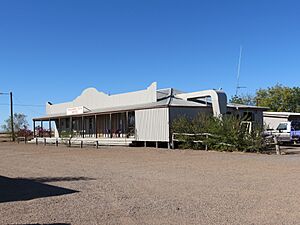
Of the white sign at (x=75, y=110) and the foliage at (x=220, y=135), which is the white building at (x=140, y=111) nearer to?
the white sign at (x=75, y=110)

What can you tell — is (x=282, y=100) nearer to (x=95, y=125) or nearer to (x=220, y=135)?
(x=95, y=125)

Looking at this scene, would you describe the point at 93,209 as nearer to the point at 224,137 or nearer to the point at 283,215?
the point at 283,215

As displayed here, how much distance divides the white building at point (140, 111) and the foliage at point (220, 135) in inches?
79.1

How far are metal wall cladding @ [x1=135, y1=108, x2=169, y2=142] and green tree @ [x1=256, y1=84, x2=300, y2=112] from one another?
144 ft

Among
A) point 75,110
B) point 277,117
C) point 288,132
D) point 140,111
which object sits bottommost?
point 288,132

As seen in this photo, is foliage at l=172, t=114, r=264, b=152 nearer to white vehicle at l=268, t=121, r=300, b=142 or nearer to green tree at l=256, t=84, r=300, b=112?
white vehicle at l=268, t=121, r=300, b=142

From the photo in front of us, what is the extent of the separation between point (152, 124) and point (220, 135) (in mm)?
7174

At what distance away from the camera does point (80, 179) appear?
13141mm

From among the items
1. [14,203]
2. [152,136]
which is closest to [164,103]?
[152,136]

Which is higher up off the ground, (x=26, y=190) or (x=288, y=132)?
(x=288, y=132)

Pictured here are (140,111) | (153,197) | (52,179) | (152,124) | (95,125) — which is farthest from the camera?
(95,125)

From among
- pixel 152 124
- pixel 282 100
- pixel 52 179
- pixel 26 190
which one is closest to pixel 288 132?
pixel 152 124

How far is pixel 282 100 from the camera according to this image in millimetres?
73125

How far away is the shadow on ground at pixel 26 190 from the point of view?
9.83m
